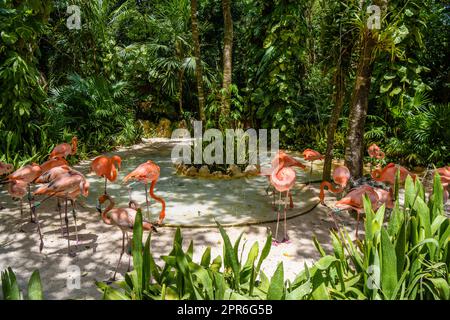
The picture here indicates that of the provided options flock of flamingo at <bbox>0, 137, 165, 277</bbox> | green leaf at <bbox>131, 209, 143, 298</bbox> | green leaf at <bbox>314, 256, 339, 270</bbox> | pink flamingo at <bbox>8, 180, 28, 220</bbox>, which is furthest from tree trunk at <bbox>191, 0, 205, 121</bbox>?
green leaf at <bbox>314, 256, 339, 270</bbox>

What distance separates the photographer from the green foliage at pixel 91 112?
29.2ft

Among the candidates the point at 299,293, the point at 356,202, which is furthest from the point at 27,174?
the point at 356,202

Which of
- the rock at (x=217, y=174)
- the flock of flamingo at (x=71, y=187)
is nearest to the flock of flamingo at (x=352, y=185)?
the flock of flamingo at (x=71, y=187)

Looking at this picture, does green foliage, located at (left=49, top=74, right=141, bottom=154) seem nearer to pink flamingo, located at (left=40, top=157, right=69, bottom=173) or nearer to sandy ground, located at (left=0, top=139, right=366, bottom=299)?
pink flamingo, located at (left=40, top=157, right=69, bottom=173)

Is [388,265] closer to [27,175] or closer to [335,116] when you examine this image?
[27,175]

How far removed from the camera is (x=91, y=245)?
12.0ft

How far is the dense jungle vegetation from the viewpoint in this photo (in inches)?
227

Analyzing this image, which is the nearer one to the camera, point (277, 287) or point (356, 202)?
point (277, 287)

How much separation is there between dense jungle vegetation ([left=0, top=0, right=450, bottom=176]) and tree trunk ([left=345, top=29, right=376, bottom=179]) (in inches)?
0.5

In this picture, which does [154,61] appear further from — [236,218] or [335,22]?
[236,218]

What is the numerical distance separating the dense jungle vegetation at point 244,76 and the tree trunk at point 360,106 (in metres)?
0.01

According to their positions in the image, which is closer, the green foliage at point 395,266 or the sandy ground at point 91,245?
the green foliage at point 395,266

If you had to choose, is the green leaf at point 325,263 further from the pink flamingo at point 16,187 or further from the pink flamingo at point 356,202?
the pink flamingo at point 16,187

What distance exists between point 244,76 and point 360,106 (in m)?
8.14
